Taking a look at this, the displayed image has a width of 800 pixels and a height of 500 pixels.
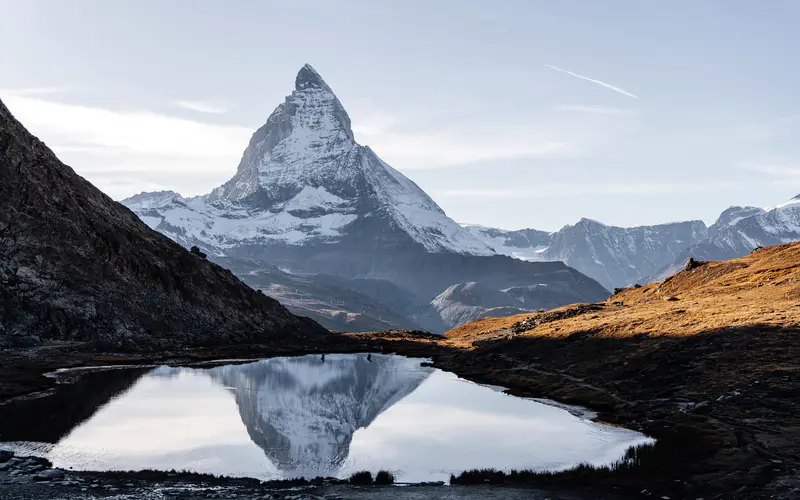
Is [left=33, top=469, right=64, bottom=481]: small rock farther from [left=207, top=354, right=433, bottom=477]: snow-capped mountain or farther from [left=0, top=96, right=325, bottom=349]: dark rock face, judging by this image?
[left=0, top=96, right=325, bottom=349]: dark rock face

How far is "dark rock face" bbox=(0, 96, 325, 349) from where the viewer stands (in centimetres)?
11488

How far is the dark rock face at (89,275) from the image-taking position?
377 feet

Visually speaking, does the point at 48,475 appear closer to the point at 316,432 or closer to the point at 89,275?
the point at 316,432

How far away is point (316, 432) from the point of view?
57281mm

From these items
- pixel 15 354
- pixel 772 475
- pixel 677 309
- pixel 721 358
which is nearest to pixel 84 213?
pixel 15 354

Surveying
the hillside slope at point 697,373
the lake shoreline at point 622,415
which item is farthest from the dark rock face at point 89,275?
the hillside slope at point 697,373

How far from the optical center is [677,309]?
94.9 metres

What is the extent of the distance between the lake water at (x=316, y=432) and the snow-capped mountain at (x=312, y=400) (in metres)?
0.18

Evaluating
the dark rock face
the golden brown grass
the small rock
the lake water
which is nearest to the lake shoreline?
the lake water

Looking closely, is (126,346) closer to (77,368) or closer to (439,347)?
(77,368)

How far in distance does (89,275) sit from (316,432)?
86640 mm

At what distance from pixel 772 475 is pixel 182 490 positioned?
30.3 metres

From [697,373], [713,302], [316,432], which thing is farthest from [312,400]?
[713,302]

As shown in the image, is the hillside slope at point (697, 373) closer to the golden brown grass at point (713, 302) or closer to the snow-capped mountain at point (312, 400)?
the golden brown grass at point (713, 302)
